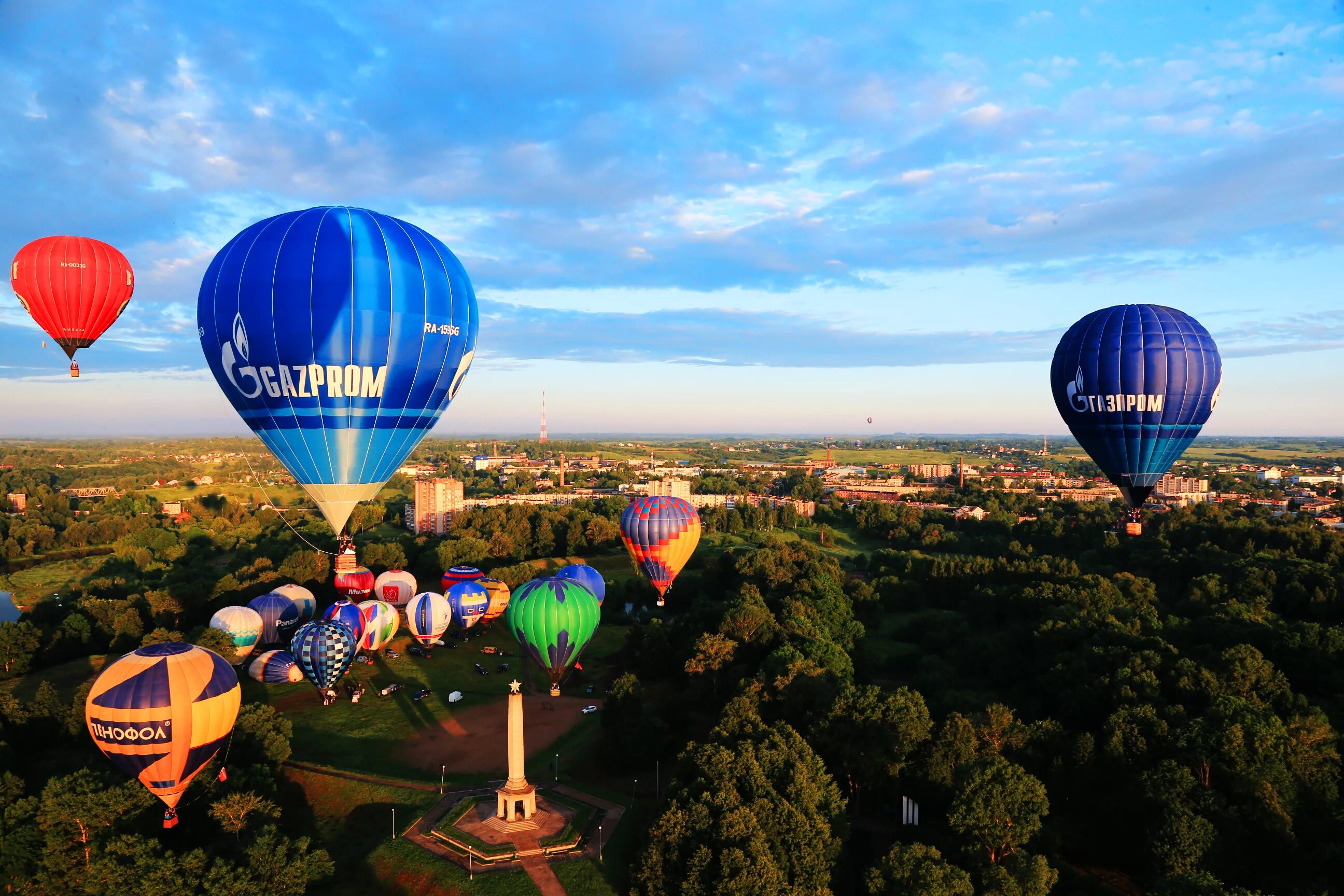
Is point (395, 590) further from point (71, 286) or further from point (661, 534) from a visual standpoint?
point (71, 286)

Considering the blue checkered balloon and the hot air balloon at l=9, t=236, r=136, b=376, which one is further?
the blue checkered balloon

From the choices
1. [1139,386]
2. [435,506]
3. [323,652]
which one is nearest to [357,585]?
[323,652]

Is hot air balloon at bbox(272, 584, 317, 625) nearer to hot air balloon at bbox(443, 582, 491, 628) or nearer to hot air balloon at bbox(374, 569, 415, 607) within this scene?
hot air balloon at bbox(374, 569, 415, 607)

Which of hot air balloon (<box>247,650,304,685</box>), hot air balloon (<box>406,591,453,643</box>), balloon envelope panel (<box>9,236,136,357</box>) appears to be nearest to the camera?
balloon envelope panel (<box>9,236,136,357</box>)

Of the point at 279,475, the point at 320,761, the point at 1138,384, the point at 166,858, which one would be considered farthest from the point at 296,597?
the point at 279,475

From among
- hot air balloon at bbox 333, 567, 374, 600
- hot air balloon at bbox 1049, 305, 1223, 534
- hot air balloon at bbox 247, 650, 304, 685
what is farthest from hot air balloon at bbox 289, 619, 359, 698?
hot air balloon at bbox 1049, 305, 1223, 534

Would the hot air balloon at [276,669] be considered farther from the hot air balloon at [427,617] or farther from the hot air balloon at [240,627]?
the hot air balloon at [427,617]
